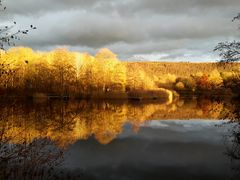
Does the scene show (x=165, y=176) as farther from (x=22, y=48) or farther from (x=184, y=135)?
(x=22, y=48)

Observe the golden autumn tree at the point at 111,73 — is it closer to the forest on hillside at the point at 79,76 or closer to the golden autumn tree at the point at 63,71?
the forest on hillside at the point at 79,76

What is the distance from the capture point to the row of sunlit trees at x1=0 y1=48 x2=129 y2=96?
73188mm

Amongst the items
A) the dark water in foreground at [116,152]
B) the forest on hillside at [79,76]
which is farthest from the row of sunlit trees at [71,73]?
the dark water in foreground at [116,152]

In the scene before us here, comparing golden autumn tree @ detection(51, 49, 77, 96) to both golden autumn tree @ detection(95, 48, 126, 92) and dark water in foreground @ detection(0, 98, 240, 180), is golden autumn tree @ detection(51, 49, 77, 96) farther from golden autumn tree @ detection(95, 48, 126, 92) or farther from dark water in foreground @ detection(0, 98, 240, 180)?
dark water in foreground @ detection(0, 98, 240, 180)

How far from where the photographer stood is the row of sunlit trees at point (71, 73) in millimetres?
73188

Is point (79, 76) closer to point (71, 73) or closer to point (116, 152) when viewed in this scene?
point (71, 73)

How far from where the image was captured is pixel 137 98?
7631 cm

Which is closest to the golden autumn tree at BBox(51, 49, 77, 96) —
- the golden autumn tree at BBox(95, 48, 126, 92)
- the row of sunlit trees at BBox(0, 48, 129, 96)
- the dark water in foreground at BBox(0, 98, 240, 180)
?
the row of sunlit trees at BBox(0, 48, 129, 96)

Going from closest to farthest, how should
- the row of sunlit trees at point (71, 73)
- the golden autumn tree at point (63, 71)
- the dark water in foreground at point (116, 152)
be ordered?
the dark water in foreground at point (116, 152), the row of sunlit trees at point (71, 73), the golden autumn tree at point (63, 71)

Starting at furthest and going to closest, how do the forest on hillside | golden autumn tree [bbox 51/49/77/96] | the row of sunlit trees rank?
golden autumn tree [bbox 51/49/77/96] < the row of sunlit trees < the forest on hillside

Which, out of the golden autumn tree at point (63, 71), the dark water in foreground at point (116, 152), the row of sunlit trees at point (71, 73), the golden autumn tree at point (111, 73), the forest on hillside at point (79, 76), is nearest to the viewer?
the dark water in foreground at point (116, 152)

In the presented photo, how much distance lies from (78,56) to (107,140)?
186ft

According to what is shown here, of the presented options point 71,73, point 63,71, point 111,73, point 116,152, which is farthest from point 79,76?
point 116,152

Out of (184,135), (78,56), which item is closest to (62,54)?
(78,56)
